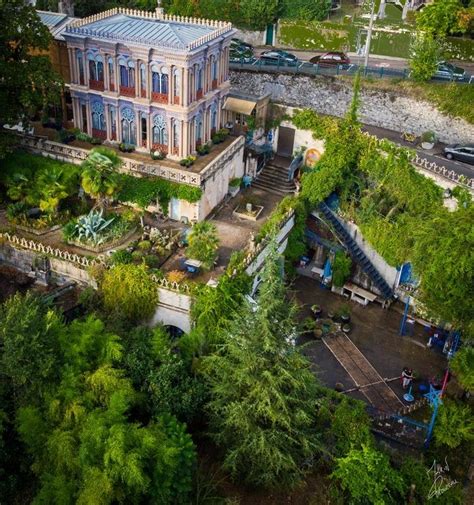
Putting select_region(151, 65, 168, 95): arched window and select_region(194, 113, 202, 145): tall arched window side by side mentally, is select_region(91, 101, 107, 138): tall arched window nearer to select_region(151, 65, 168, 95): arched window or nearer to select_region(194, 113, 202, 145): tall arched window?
select_region(151, 65, 168, 95): arched window

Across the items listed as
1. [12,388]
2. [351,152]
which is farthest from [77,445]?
[351,152]

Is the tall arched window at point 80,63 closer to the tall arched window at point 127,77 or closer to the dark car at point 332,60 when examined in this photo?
the tall arched window at point 127,77

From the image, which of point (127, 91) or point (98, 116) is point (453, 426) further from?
point (98, 116)

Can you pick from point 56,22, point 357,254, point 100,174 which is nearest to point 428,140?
point 357,254

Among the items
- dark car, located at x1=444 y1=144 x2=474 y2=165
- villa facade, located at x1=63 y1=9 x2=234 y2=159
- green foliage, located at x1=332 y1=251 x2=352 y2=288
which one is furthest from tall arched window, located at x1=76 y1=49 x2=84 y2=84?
dark car, located at x1=444 y1=144 x2=474 y2=165

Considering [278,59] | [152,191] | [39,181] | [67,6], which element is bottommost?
[152,191]

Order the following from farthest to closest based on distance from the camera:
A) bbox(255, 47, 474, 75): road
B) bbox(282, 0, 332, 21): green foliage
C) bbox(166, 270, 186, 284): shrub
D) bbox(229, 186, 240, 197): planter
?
bbox(282, 0, 332, 21): green foliage < bbox(255, 47, 474, 75): road < bbox(229, 186, 240, 197): planter < bbox(166, 270, 186, 284): shrub
